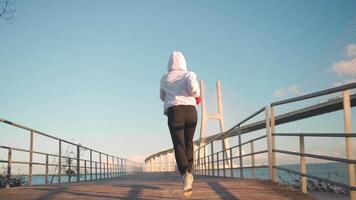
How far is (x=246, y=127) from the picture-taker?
31.1 meters

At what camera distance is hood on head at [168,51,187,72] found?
15.1ft

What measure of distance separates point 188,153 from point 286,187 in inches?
48.7

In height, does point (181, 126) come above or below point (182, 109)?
below

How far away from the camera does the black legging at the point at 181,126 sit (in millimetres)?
4348

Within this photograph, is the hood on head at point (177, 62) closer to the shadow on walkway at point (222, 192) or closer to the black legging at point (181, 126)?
the black legging at point (181, 126)

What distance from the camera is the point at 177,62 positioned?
4.59 metres

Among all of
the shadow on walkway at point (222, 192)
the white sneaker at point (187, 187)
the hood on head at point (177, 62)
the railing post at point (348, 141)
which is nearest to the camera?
the railing post at point (348, 141)

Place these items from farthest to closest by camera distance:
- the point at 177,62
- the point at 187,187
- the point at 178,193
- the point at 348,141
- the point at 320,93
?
the point at 178,193
the point at 177,62
the point at 187,187
the point at 320,93
the point at 348,141

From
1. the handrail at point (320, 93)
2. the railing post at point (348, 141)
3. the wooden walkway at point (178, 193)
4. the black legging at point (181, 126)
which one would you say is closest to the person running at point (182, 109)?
the black legging at point (181, 126)

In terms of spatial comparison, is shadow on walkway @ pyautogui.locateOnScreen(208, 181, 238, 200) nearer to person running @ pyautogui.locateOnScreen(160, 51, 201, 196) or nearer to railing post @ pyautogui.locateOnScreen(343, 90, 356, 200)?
person running @ pyautogui.locateOnScreen(160, 51, 201, 196)

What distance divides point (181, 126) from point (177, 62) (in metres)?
0.72

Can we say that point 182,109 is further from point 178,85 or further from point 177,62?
point 177,62

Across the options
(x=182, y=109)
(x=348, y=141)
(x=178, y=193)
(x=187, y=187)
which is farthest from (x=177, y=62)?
(x=348, y=141)

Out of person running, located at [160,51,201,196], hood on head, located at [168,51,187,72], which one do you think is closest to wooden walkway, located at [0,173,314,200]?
person running, located at [160,51,201,196]
